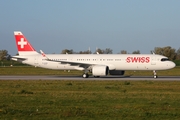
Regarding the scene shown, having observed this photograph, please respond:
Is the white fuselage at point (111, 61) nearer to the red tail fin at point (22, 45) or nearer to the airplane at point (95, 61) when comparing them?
the airplane at point (95, 61)

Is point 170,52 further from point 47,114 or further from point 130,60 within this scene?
point 47,114

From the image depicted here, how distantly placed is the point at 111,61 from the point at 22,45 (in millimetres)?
12064

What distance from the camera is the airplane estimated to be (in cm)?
4522

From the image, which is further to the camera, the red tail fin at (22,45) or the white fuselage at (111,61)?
the red tail fin at (22,45)

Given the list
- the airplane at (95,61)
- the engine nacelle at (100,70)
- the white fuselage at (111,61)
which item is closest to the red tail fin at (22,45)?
the airplane at (95,61)

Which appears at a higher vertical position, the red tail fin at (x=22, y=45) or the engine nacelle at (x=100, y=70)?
the red tail fin at (x=22, y=45)

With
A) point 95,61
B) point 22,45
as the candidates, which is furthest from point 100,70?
point 22,45

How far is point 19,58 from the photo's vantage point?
4897 cm

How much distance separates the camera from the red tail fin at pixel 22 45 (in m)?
49.6

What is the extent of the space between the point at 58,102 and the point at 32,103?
131 centimetres

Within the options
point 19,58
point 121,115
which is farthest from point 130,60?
point 121,115

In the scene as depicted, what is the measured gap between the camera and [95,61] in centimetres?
4688

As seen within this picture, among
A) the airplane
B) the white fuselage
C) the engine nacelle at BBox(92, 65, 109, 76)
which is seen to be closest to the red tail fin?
the airplane

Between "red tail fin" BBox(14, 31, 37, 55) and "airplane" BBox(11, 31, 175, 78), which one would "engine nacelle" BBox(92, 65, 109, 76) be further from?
"red tail fin" BBox(14, 31, 37, 55)
